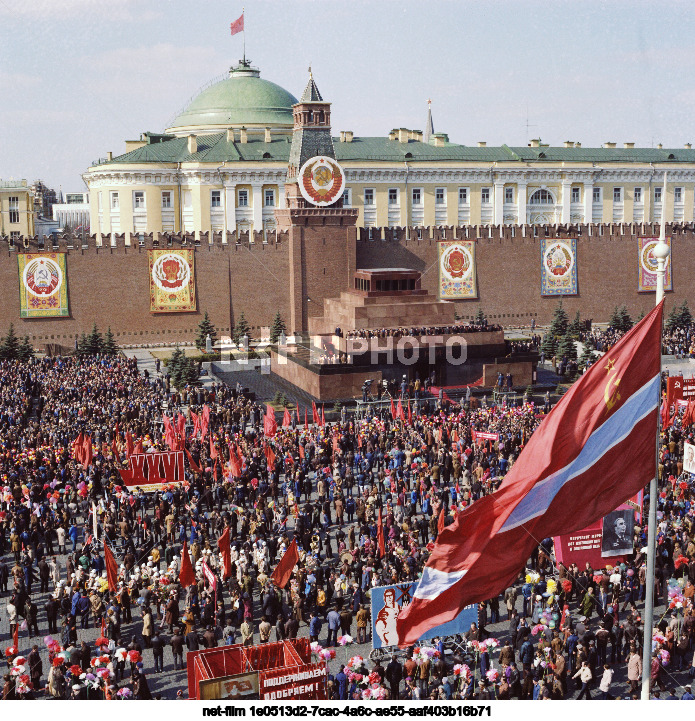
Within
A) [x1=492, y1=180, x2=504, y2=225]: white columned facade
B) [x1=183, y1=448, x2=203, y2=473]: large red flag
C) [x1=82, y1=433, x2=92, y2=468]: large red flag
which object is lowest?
[x1=183, y1=448, x2=203, y2=473]: large red flag

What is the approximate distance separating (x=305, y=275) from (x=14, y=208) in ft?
147

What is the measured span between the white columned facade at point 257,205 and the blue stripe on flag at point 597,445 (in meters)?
58.1

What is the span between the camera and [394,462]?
25812mm

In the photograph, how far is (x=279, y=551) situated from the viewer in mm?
19812

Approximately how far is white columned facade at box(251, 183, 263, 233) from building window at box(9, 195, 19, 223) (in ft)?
101

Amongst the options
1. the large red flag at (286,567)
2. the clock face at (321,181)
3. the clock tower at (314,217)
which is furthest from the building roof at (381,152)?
the large red flag at (286,567)

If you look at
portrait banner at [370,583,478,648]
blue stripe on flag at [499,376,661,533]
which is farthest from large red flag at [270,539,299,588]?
blue stripe on flag at [499,376,661,533]

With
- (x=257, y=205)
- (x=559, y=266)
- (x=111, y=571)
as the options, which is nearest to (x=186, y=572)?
(x=111, y=571)

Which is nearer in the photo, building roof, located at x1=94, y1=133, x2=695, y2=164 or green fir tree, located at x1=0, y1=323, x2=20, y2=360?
green fir tree, located at x1=0, y1=323, x2=20, y2=360

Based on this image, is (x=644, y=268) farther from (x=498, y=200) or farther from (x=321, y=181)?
(x=321, y=181)

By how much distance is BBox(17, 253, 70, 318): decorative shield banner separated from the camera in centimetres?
4897

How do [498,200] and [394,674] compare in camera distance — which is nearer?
[394,674]

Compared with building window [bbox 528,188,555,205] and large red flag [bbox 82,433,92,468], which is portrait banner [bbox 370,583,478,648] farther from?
building window [bbox 528,188,555,205]

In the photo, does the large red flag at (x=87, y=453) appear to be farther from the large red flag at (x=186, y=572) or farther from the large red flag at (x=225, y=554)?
the large red flag at (x=186, y=572)
